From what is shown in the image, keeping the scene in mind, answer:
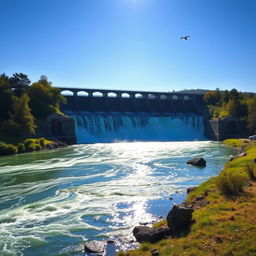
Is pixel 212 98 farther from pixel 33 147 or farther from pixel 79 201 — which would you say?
pixel 79 201

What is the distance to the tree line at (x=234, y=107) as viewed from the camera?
70.2 m

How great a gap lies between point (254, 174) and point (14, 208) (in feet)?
43.2

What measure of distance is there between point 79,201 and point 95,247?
7.25 meters

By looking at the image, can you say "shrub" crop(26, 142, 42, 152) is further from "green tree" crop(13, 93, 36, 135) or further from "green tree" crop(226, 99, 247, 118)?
"green tree" crop(226, 99, 247, 118)

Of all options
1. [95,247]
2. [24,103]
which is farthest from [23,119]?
[95,247]

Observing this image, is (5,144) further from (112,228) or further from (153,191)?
(112,228)

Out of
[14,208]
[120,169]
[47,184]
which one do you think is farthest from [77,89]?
[14,208]

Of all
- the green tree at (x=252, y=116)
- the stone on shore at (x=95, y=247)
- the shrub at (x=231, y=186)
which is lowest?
the stone on shore at (x=95, y=247)

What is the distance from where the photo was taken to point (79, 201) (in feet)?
59.5

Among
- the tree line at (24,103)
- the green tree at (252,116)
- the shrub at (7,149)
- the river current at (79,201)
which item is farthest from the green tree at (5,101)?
the green tree at (252,116)

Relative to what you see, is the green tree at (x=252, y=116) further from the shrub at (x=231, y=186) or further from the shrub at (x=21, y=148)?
the shrub at (x=231, y=186)

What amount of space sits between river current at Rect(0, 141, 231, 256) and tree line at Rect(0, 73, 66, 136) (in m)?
23.8

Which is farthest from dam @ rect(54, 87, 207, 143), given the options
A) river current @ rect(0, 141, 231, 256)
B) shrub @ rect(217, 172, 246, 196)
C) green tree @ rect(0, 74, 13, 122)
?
shrub @ rect(217, 172, 246, 196)

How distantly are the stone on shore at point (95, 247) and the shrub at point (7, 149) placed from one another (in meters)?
37.4
